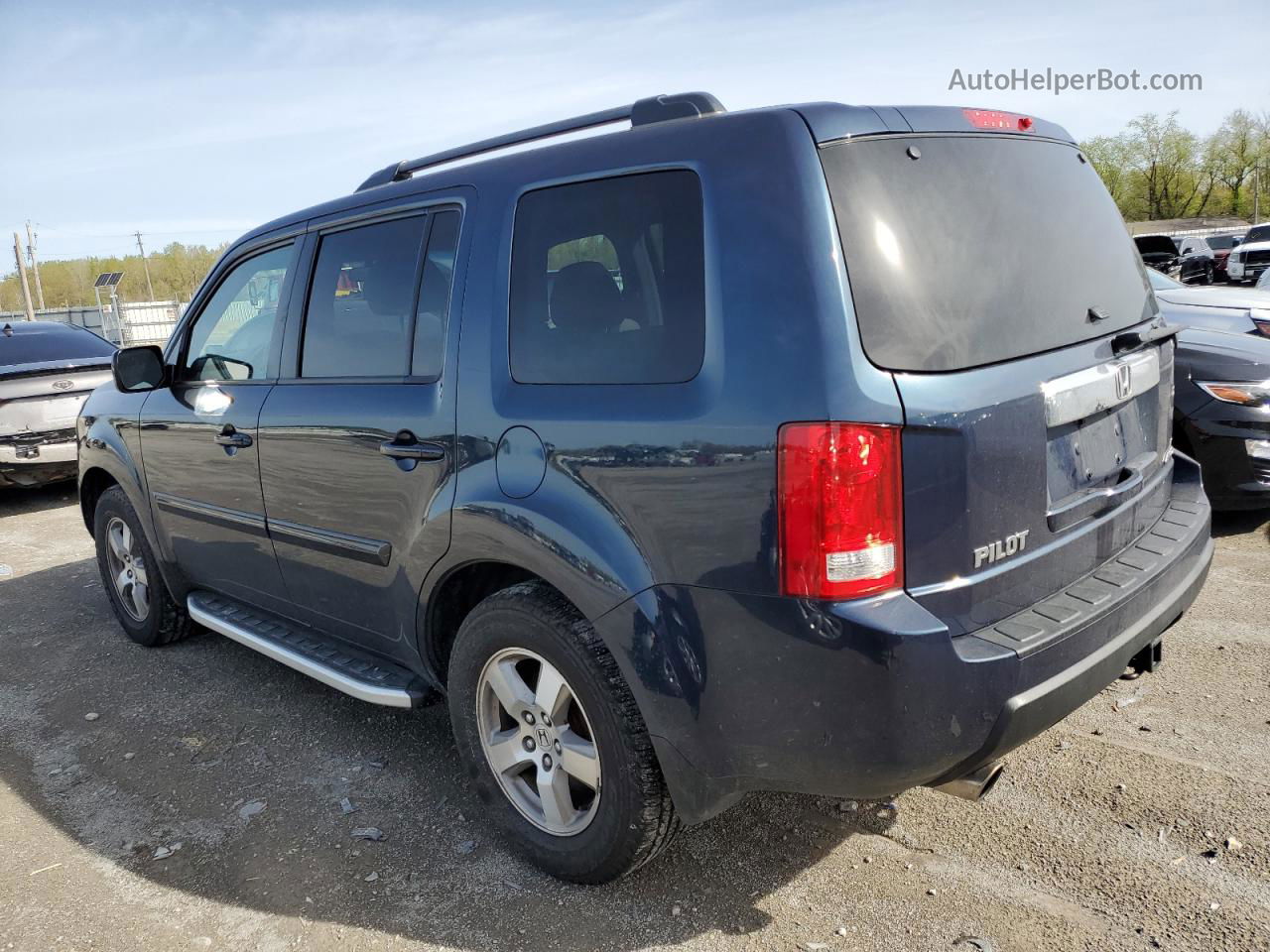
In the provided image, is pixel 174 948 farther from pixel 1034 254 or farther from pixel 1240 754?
pixel 1240 754

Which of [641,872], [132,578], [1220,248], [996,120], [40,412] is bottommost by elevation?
[641,872]

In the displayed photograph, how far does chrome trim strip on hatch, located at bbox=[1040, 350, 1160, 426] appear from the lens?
7.51 feet

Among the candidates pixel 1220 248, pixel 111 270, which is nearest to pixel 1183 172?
pixel 1220 248

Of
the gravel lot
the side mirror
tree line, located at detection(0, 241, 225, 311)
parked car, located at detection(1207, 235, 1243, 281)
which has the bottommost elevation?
the gravel lot

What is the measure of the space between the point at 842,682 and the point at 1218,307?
21.4 feet

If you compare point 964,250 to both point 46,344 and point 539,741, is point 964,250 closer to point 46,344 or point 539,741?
point 539,741

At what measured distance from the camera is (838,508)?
79.0 inches

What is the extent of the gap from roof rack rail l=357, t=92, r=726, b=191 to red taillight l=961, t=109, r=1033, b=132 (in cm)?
63

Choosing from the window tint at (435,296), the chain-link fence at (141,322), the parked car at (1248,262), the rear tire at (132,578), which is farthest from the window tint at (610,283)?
the chain-link fence at (141,322)

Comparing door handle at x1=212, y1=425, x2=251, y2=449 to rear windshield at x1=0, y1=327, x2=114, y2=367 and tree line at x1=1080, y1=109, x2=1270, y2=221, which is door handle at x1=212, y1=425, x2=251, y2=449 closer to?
rear windshield at x1=0, y1=327, x2=114, y2=367

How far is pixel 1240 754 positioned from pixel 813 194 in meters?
2.41

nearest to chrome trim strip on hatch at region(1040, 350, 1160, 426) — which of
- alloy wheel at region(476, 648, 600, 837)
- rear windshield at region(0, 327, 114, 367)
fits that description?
alloy wheel at region(476, 648, 600, 837)

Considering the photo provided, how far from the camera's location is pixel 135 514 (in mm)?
4629

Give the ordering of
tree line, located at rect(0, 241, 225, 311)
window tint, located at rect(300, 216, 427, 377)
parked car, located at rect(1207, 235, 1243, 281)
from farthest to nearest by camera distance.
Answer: tree line, located at rect(0, 241, 225, 311)
parked car, located at rect(1207, 235, 1243, 281)
window tint, located at rect(300, 216, 427, 377)
